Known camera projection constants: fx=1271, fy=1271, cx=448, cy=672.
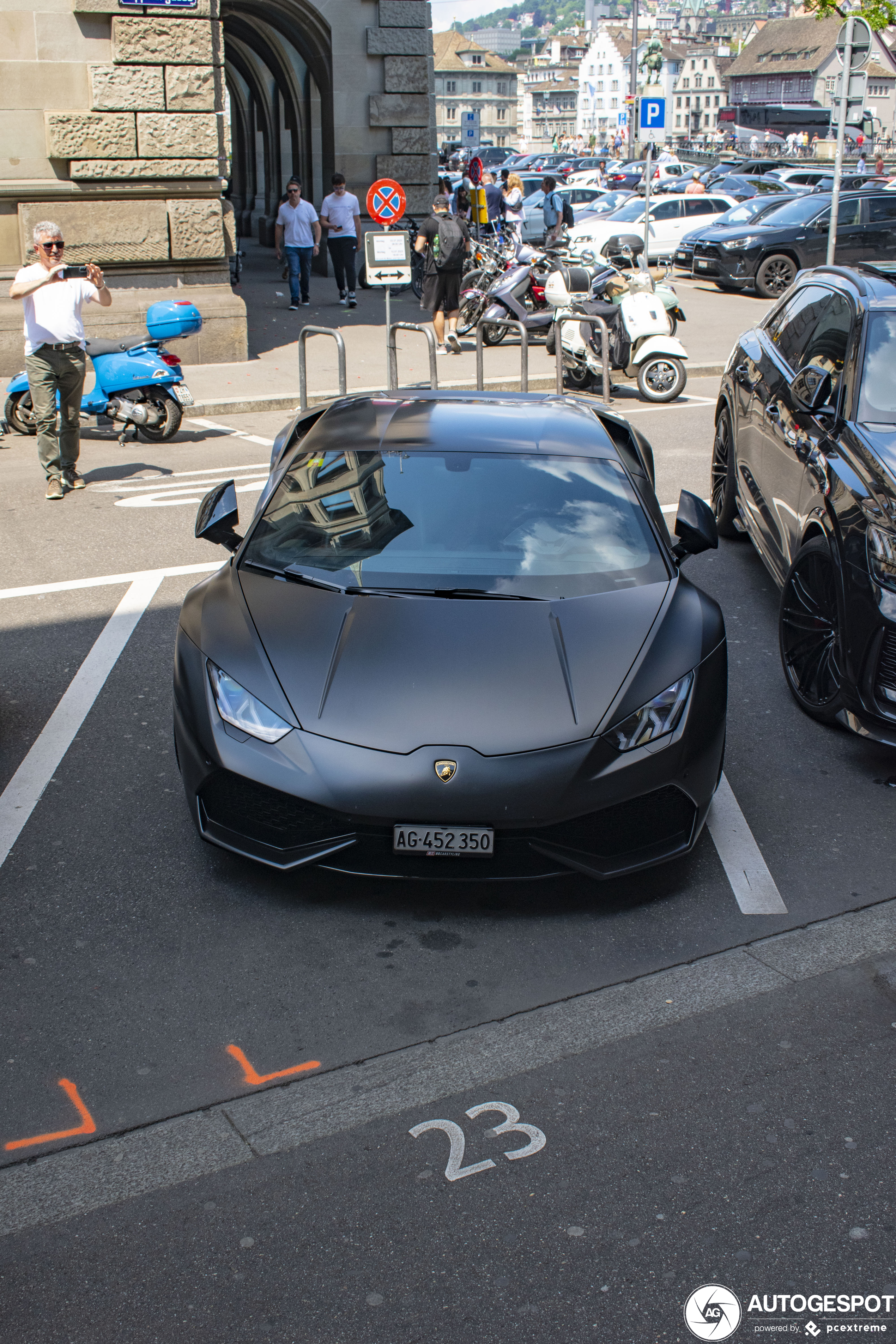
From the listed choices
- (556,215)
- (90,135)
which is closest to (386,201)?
(90,135)

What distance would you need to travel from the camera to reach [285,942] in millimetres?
3877

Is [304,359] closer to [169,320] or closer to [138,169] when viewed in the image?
[169,320]

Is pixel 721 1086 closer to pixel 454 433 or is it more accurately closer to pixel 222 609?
pixel 222 609

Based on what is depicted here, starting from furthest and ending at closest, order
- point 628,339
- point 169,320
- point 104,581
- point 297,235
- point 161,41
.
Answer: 1. point 297,235
2. point 628,339
3. point 161,41
4. point 169,320
5. point 104,581

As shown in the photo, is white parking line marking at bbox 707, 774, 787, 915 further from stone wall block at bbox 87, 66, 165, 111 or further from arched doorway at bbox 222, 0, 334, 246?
arched doorway at bbox 222, 0, 334, 246

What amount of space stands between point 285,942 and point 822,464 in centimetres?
326

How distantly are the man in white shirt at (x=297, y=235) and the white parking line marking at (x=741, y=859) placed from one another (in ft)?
52.7

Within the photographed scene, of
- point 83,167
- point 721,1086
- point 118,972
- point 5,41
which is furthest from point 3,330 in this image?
point 721,1086

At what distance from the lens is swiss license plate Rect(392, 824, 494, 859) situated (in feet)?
12.3

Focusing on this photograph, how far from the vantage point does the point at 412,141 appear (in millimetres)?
22125

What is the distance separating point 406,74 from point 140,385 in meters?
13.2

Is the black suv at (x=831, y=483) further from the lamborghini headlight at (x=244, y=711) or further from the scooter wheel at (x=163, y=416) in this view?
the scooter wheel at (x=163, y=416)

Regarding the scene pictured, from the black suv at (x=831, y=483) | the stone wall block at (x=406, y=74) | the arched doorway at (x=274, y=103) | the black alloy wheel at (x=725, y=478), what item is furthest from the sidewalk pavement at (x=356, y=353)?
the black suv at (x=831, y=483)

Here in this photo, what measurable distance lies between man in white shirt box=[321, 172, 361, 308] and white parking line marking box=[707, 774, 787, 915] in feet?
56.1
